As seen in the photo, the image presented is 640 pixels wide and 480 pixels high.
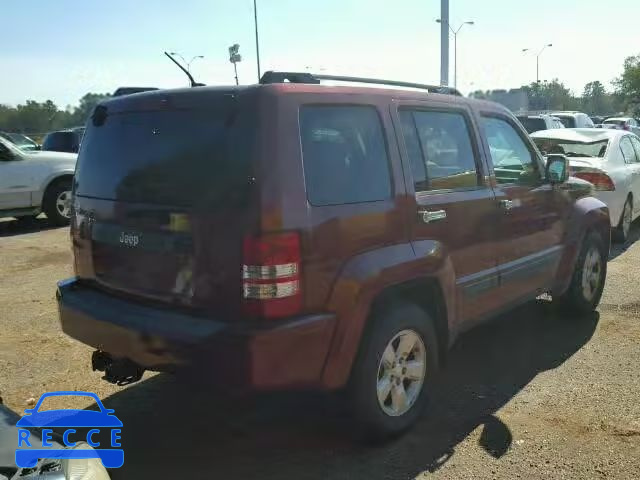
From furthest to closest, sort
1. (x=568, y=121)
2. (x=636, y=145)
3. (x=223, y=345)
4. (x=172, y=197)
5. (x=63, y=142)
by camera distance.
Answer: (x=568, y=121) < (x=63, y=142) < (x=636, y=145) < (x=172, y=197) < (x=223, y=345)

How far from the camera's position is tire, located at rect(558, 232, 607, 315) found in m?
5.40

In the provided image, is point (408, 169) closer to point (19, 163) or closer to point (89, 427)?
point (89, 427)

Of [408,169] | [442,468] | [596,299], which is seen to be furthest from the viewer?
[596,299]

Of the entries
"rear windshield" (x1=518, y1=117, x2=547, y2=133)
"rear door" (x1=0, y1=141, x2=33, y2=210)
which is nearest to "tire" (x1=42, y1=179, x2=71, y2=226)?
"rear door" (x1=0, y1=141, x2=33, y2=210)

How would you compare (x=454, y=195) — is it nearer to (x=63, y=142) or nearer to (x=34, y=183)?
(x=34, y=183)

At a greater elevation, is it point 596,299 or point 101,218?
point 101,218

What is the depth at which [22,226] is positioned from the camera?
1141 centimetres

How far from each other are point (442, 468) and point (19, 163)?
9672mm

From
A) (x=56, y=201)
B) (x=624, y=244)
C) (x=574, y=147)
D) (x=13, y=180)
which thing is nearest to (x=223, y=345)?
(x=574, y=147)

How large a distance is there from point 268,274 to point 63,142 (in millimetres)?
15671

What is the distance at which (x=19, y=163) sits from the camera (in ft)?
34.6

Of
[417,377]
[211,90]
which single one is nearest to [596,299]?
[417,377]

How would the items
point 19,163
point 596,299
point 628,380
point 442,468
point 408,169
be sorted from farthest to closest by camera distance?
point 19,163 < point 596,299 < point 628,380 < point 408,169 < point 442,468

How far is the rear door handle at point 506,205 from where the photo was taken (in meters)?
4.22
